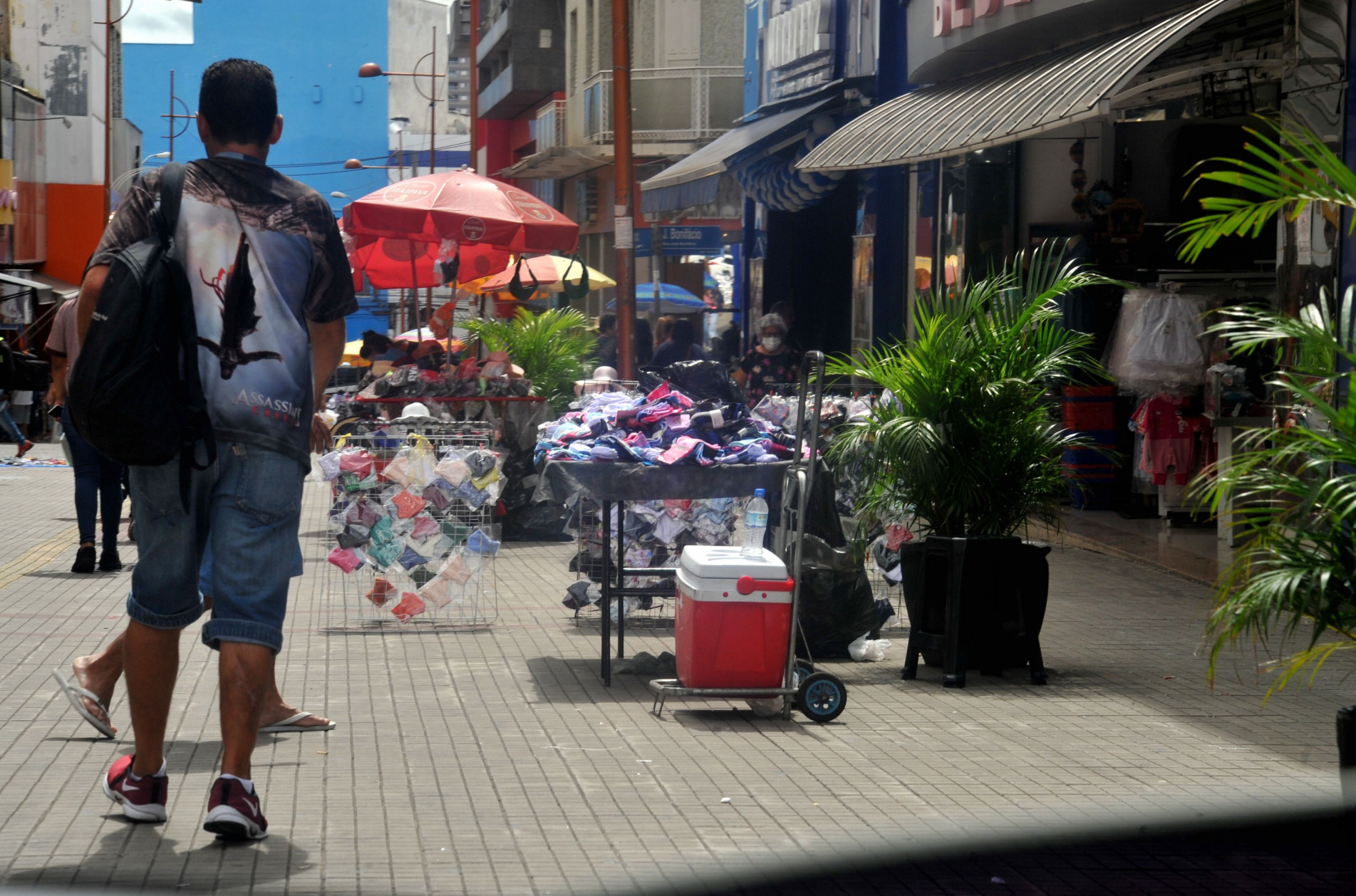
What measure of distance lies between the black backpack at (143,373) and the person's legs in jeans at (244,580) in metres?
0.11

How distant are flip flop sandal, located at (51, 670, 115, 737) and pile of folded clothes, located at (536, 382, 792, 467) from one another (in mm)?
2253

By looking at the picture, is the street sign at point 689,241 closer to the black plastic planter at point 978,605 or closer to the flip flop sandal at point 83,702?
the black plastic planter at point 978,605

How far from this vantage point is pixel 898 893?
4.21 meters

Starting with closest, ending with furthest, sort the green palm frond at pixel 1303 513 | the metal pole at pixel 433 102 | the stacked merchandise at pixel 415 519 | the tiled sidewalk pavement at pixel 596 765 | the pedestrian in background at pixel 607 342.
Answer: the green palm frond at pixel 1303 513
the tiled sidewalk pavement at pixel 596 765
the stacked merchandise at pixel 415 519
the pedestrian in background at pixel 607 342
the metal pole at pixel 433 102

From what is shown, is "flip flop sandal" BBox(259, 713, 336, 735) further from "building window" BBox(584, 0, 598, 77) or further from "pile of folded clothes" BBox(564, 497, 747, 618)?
"building window" BBox(584, 0, 598, 77)

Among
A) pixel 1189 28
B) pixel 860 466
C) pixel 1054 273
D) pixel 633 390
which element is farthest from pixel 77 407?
pixel 633 390

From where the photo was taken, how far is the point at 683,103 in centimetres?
3009

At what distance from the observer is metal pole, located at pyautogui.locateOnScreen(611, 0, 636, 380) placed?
55.4 ft

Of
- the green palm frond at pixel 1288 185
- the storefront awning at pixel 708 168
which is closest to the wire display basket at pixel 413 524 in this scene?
the green palm frond at pixel 1288 185

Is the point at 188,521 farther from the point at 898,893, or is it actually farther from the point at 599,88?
the point at 599,88

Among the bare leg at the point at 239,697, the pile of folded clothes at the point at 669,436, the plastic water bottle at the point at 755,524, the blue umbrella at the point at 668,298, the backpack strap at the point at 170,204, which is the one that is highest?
the blue umbrella at the point at 668,298

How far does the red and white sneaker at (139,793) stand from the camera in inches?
181

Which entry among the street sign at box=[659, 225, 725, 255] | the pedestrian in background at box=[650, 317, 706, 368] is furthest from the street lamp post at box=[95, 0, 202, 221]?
the pedestrian in background at box=[650, 317, 706, 368]

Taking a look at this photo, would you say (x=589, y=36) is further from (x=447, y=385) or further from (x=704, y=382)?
(x=704, y=382)
